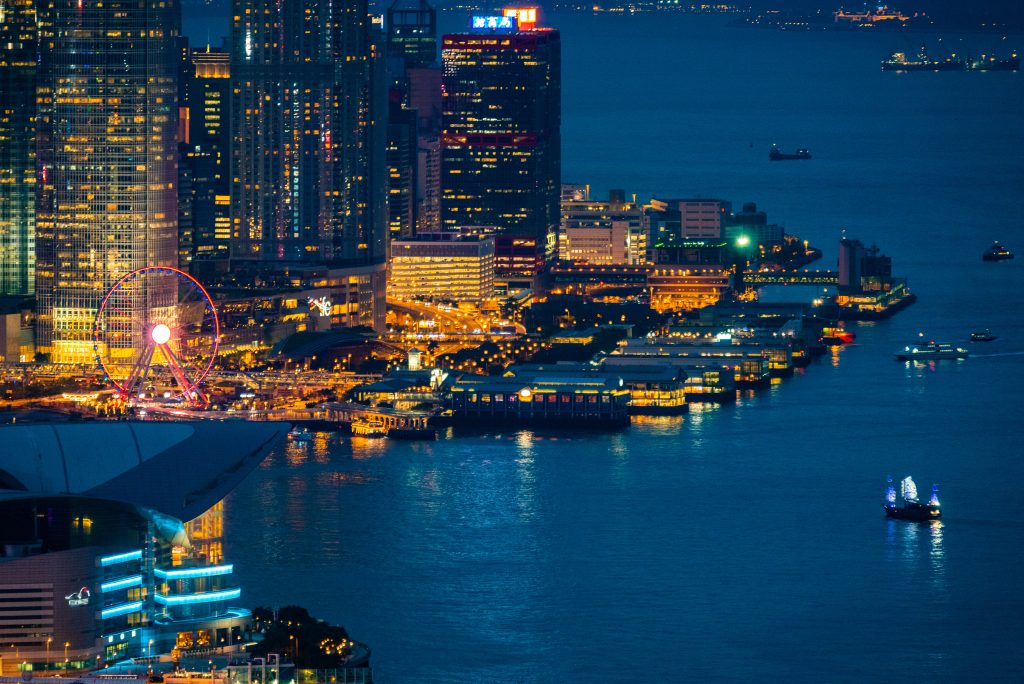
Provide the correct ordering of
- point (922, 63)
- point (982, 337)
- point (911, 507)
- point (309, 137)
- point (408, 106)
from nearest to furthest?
1. point (911, 507)
2. point (982, 337)
3. point (309, 137)
4. point (408, 106)
5. point (922, 63)

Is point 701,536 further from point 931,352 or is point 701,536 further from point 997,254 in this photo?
point 997,254

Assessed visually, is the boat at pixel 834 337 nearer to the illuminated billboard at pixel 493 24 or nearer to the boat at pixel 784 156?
the illuminated billboard at pixel 493 24

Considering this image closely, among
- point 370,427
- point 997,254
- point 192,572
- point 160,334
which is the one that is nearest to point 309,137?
point 160,334

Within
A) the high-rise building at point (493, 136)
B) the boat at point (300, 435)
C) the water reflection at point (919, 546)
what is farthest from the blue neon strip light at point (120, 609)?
the high-rise building at point (493, 136)

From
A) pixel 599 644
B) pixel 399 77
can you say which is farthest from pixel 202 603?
pixel 399 77

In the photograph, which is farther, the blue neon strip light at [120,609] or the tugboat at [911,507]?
the tugboat at [911,507]

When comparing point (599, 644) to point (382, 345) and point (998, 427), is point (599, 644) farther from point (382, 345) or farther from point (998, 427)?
point (382, 345)

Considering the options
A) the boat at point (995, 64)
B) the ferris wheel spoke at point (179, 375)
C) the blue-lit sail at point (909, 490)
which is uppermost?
the boat at point (995, 64)
